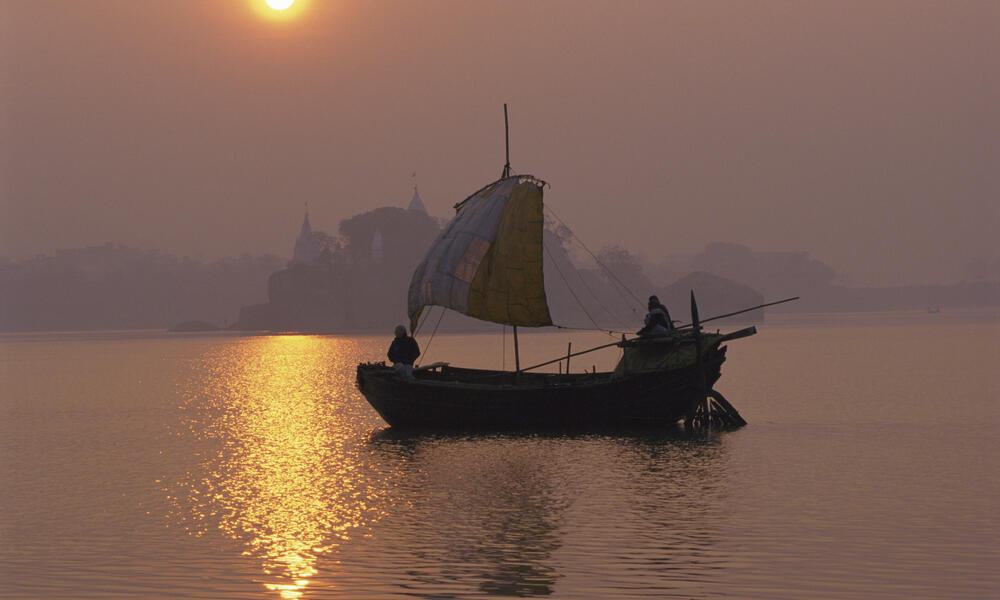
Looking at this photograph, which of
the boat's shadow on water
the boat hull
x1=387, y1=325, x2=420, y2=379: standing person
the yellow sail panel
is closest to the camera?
the boat's shadow on water

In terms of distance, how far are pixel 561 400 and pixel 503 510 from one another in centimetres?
1145

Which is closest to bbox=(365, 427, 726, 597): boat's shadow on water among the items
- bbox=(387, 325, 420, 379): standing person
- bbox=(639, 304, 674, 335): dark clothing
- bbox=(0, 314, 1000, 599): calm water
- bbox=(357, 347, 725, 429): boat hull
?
bbox=(0, 314, 1000, 599): calm water

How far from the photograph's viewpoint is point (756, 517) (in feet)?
56.0

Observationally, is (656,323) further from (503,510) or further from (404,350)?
(503,510)

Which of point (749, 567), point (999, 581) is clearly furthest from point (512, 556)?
point (999, 581)

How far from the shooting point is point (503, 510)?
1809 cm

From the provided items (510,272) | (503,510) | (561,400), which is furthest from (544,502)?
(510,272)

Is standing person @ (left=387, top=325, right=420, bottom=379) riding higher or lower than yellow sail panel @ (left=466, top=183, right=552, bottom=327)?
lower

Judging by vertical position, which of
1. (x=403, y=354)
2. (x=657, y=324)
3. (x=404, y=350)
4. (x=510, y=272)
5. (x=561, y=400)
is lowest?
(x=561, y=400)

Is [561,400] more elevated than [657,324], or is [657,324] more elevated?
[657,324]

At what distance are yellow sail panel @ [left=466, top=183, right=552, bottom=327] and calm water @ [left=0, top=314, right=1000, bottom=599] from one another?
4979 millimetres

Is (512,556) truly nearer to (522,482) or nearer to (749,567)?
(749,567)

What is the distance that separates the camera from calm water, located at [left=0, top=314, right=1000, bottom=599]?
13.3m

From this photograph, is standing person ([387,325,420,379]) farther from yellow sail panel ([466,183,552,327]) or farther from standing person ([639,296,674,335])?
standing person ([639,296,674,335])
